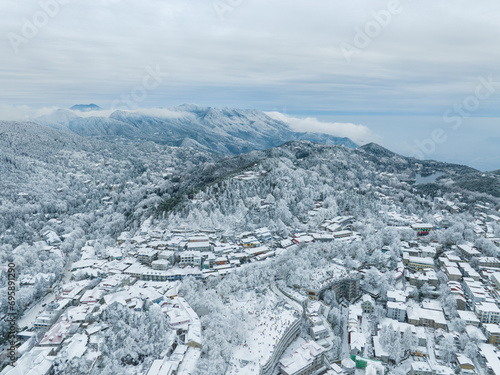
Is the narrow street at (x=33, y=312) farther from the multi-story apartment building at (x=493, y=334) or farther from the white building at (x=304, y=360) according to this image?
the multi-story apartment building at (x=493, y=334)

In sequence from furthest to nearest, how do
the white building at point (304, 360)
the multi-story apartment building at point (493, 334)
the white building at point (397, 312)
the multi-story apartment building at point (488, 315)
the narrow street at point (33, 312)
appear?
the white building at point (397, 312), the multi-story apartment building at point (488, 315), the narrow street at point (33, 312), the multi-story apartment building at point (493, 334), the white building at point (304, 360)

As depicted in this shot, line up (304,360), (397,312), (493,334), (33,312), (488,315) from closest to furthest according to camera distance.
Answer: (304,360)
(493,334)
(488,315)
(33,312)
(397,312)

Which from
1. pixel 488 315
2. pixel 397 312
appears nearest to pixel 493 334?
pixel 488 315

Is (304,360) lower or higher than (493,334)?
lower

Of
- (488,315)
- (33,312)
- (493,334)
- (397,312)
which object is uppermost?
(488,315)

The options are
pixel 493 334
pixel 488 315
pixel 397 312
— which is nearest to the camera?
pixel 493 334

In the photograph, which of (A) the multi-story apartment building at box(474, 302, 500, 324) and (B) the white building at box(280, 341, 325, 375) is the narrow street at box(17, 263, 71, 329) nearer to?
(B) the white building at box(280, 341, 325, 375)

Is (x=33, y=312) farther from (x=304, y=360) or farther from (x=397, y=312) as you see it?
(x=397, y=312)

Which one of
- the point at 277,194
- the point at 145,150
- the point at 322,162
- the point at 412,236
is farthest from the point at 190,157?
the point at 412,236

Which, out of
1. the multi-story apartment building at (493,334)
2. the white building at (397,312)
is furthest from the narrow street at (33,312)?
the multi-story apartment building at (493,334)

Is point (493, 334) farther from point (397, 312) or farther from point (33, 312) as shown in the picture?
point (33, 312)

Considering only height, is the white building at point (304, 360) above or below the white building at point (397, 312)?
below

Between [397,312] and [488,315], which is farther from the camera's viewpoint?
[397,312]

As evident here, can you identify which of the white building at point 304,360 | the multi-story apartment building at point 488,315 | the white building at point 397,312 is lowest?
the white building at point 304,360
